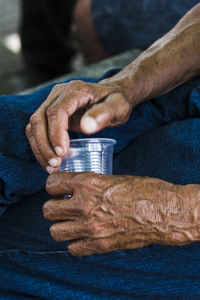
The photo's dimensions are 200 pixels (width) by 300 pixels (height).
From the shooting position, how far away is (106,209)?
0.71 m

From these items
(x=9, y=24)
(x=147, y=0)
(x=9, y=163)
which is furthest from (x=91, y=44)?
(x=9, y=163)

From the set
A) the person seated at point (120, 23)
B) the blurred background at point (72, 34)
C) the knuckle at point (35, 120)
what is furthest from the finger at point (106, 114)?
the person seated at point (120, 23)

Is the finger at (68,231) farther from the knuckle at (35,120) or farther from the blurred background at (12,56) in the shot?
the blurred background at (12,56)

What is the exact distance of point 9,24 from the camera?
132 inches

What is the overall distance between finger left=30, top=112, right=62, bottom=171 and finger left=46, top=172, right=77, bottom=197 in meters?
0.04

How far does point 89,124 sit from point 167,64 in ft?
1.36

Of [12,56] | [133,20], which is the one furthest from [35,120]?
[12,56]

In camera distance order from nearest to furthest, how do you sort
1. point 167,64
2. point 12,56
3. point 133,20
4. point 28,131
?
1. point 28,131
2. point 167,64
3. point 133,20
4. point 12,56

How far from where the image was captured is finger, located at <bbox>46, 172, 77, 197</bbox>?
0.72m

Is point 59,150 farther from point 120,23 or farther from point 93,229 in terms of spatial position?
point 120,23

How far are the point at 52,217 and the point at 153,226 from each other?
0.65ft

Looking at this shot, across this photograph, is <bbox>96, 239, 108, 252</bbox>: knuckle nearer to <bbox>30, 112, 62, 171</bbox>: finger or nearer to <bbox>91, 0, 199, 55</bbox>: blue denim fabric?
<bbox>30, 112, 62, 171</bbox>: finger

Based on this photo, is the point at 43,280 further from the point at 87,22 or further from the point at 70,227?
the point at 87,22

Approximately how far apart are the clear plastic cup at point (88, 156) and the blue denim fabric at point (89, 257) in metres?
0.13
